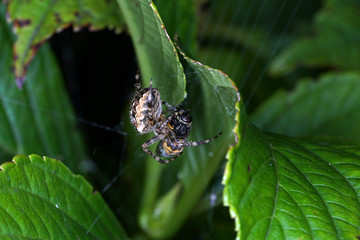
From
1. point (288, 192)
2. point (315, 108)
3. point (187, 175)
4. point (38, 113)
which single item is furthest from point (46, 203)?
point (315, 108)

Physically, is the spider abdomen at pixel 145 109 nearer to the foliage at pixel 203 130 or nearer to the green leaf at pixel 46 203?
the foliage at pixel 203 130

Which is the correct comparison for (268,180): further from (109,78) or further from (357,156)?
(109,78)

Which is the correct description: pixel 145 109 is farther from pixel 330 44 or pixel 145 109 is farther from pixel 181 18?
pixel 330 44

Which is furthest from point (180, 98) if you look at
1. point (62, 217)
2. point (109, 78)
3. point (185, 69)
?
point (109, 78)

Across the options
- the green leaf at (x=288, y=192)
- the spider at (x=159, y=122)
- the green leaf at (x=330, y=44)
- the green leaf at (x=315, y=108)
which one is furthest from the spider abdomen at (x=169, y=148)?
the green leaf at (x=330, y=44)

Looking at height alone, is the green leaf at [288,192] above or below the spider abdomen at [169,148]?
above

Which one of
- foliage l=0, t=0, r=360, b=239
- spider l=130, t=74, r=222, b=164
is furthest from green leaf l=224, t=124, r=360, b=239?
spider l=130, t=74, r=222, b=164
